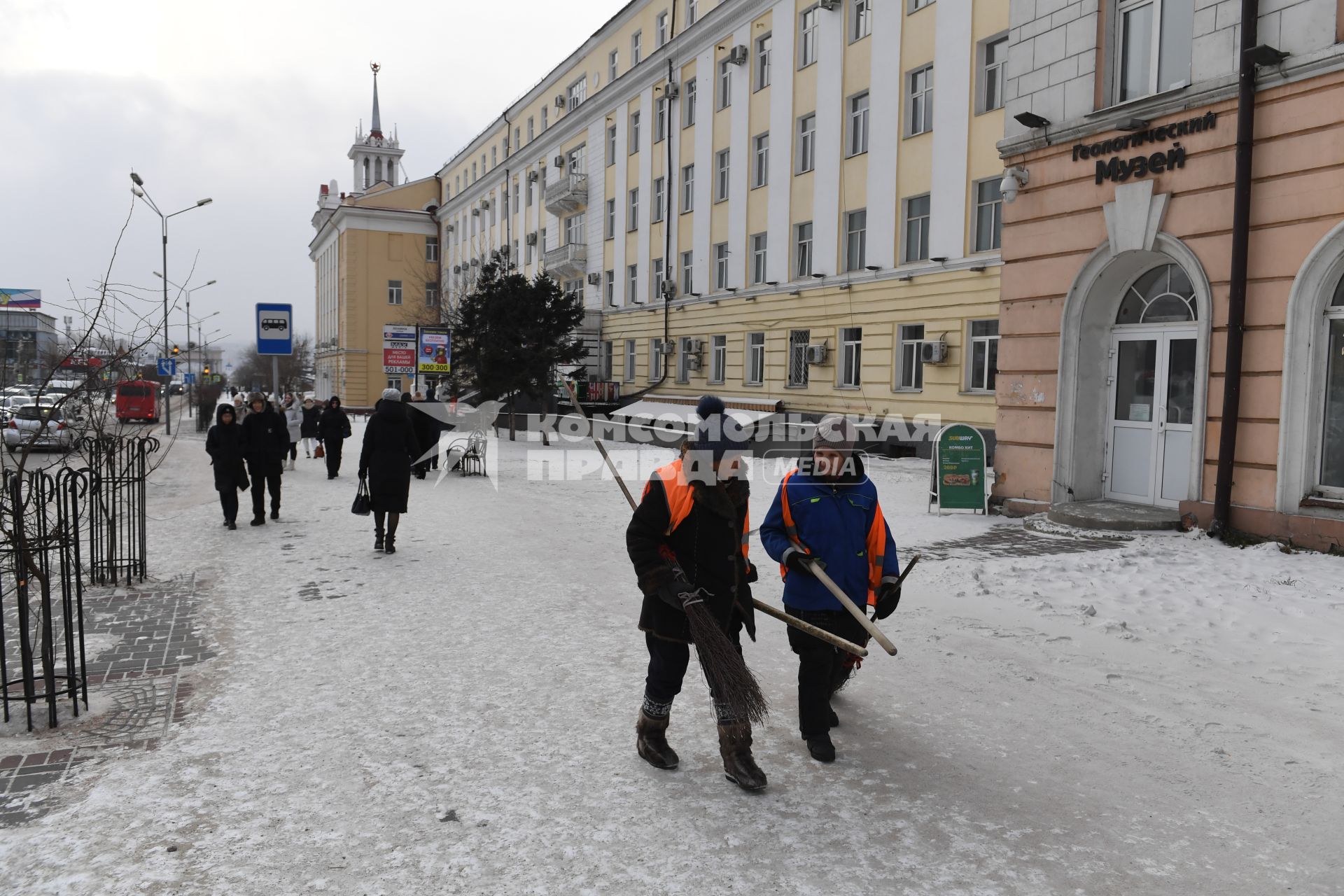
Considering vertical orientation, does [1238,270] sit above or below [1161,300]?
above

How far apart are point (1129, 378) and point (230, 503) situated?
11.3 meters

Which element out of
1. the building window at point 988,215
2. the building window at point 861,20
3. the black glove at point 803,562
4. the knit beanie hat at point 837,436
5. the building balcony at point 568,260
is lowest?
the black glove at point 803,562

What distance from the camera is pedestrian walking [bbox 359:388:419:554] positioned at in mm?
10000

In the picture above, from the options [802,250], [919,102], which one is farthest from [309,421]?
[919,102]

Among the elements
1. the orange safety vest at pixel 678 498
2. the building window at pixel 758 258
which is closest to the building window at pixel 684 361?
the building window at pixel 758 258

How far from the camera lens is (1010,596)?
7.96 meters

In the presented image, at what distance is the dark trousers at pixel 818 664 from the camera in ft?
14.7

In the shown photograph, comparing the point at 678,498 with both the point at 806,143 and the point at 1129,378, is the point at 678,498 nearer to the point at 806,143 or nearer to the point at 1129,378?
the point at 1129,378

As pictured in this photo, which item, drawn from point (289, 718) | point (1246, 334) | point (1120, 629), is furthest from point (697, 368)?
point (289, 718)

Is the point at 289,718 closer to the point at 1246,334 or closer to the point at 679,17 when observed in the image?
the point at 1246,334

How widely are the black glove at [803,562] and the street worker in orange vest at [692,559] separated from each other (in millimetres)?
259

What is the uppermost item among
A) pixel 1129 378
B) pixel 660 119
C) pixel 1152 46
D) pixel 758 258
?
pixel 660 119

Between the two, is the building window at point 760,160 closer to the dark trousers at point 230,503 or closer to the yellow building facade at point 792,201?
the yellow building facade at point 792,201

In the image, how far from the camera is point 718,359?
1237 inches
